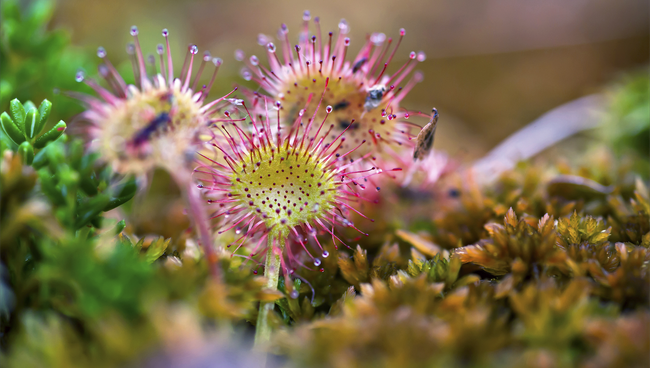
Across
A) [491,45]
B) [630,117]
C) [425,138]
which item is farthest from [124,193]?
[491,45]

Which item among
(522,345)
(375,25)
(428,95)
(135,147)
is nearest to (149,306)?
(135,147)

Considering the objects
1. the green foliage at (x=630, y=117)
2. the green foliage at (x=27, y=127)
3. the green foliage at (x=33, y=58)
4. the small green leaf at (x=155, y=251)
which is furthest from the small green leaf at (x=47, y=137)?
the green foliage at (x=630, y=117)

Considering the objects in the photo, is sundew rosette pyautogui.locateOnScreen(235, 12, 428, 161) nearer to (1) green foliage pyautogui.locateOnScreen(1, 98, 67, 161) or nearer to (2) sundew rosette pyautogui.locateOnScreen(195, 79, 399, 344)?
(2) sundew rosette pyautogui.locateOnScreen(195, 79, 399, 344)

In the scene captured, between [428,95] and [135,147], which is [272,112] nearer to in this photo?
[135,147]

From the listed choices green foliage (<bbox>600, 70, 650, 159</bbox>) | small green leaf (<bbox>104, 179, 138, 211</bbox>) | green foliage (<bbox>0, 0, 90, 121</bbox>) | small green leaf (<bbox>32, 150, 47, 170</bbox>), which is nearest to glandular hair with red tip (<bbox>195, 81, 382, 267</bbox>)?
small green leaf (<bbox>104, 179, 138, 211</bbox>)

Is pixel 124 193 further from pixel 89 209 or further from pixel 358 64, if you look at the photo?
pixel 358 64

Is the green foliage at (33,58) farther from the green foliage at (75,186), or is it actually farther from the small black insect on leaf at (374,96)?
the small black insect on leaf at (374,96)
